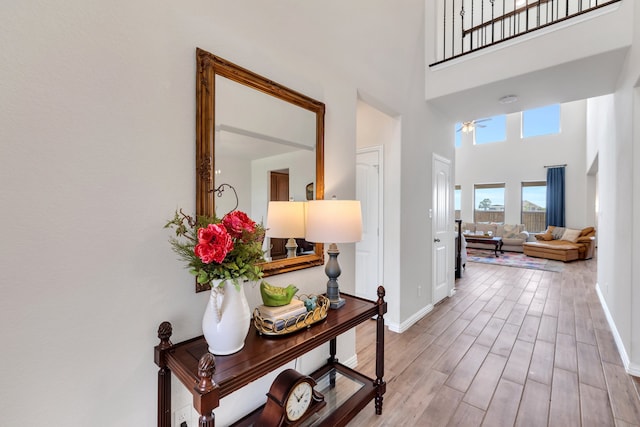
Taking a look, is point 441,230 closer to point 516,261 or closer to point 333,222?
point 333,222

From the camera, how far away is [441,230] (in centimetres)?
389

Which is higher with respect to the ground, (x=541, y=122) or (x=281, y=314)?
(x=541, y=122)

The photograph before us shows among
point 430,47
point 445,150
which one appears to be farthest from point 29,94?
point 445,150

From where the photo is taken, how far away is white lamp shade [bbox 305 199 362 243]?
62.4 inches

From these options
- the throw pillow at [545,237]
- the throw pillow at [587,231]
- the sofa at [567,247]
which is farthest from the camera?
the throw pillow at [545,237]

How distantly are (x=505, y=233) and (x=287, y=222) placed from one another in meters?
8.97

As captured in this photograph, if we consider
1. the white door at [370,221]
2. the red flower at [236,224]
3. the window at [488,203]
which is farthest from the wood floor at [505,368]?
the window at [488,203]

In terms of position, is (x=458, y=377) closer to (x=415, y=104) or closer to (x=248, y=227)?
(x=248, y=227)

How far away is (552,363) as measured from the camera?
7.82 ft

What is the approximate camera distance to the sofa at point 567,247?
21.7ft

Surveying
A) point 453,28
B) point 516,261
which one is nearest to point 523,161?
point 516,261

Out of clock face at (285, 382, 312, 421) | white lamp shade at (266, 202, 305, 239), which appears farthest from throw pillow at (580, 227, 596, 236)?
clock face at (285, 382, 312, 421)

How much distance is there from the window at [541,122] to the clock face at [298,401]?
10036 millimetres

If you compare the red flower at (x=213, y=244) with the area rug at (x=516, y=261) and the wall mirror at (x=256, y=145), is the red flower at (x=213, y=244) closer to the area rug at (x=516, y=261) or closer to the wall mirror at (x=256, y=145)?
the wall mirror at (x=256, y=145)
